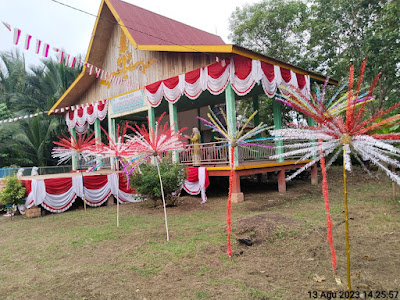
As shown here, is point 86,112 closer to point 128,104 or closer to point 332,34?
point 128,104

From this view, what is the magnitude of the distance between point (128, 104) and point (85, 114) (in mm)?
3536

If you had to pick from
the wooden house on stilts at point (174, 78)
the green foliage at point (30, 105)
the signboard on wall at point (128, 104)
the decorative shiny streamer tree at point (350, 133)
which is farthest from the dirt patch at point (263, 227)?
the green foliage at point (30, 105)

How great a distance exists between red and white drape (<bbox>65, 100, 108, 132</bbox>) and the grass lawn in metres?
8.11

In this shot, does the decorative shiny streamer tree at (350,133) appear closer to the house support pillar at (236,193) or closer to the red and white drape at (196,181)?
the house support pillar at (236,193)

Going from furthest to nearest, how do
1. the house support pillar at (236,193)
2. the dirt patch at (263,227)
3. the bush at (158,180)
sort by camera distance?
the house support pillar at (236,193), the bush at (158,180), the dirt patch at (263,227)

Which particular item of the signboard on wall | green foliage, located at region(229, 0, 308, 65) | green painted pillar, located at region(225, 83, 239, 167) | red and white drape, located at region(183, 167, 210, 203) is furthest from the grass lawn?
green foliage, located at region(229, 0, 308, 65)

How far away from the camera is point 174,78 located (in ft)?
38.4

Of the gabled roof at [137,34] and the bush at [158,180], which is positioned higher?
the gabled roof at [137,34]

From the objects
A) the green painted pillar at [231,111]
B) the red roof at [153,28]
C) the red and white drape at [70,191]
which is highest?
the red roof at [153,28]

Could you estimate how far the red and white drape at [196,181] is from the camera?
34.8ft

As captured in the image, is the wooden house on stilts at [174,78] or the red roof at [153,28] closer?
the wooden house on stilts at [174,78]

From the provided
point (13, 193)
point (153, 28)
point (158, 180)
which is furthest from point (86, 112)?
point (158, 180)

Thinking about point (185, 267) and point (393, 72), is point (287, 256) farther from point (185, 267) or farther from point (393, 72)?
point (393, 72)

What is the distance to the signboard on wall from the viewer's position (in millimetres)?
13609
